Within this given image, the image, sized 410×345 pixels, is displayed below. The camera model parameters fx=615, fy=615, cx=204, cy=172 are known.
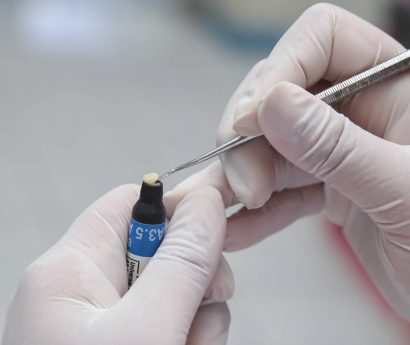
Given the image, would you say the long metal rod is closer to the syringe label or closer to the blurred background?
the syringe label

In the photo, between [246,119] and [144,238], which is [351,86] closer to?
[246,119]

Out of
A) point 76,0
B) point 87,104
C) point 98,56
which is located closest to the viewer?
point 87,104

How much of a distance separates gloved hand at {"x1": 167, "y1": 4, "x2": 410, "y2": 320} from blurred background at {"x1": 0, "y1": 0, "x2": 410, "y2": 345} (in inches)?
20.9

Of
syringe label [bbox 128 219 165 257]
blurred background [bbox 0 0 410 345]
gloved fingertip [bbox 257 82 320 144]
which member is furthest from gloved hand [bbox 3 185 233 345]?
blurred background [bbox 0 0 410 345]

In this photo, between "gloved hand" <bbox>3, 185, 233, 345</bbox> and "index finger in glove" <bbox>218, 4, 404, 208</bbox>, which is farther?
"index finger in glove" <bbox>218, 4, 404, 208</bbox>

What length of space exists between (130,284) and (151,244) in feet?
0.22

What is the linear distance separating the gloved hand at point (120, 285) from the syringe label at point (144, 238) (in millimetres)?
16

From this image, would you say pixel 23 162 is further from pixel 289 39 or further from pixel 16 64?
pixel 289 39

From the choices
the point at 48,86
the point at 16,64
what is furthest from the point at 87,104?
the point at 16,64

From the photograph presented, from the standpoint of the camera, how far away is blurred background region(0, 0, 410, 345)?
1525 millimetres

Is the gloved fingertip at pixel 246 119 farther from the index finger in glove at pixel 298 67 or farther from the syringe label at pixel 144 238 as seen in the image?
the syringe label at pixel 144 238

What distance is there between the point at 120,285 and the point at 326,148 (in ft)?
1.02

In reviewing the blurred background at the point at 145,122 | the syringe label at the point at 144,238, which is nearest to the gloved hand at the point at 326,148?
the syringe label at the point at 144,238

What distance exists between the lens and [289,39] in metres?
0.89
